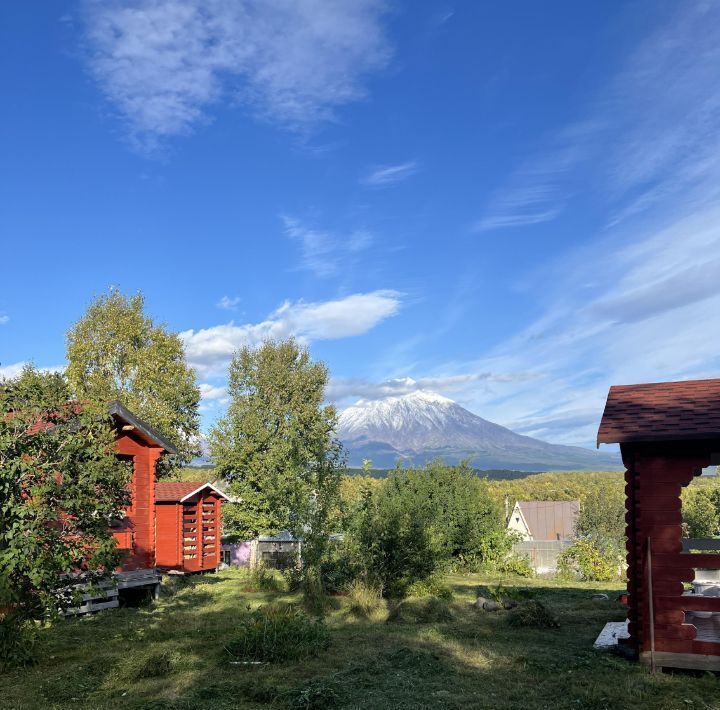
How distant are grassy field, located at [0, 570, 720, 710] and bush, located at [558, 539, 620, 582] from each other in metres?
11.8

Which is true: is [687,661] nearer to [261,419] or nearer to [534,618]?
[534,618]

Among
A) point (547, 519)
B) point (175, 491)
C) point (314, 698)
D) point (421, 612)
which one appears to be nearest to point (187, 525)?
point (175, 491)

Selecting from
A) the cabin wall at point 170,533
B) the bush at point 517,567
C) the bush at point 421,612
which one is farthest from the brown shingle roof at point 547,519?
the bush at point 421,612

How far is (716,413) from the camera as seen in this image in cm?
1022

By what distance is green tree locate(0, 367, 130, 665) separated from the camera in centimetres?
962

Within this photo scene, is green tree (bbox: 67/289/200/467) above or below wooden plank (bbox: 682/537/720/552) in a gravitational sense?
above

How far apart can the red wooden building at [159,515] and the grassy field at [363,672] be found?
4.41 metres

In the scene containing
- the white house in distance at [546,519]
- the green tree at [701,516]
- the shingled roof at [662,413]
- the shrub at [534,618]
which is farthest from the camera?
the white house in distance at [546,519]

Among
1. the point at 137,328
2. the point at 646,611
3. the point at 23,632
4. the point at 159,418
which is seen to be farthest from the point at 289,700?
the point at 137,328

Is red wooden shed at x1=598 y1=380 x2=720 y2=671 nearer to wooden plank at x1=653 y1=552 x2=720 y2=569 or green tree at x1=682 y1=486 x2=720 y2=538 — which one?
wooden plank at x1=653 y1=552 x2=720 y2=569

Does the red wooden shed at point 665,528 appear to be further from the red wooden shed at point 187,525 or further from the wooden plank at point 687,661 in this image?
the red wooden shed at point 187,525

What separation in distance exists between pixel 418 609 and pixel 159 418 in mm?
23025

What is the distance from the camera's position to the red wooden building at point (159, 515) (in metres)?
19.1

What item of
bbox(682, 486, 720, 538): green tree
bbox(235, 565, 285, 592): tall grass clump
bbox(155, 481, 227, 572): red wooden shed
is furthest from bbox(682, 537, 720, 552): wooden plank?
bbox(682, 486, 720, 538): green tree
